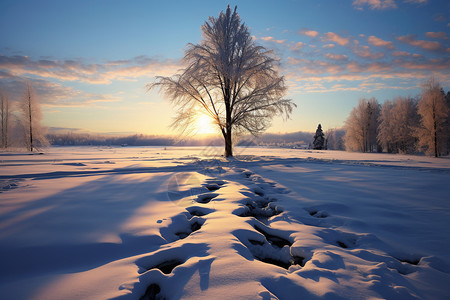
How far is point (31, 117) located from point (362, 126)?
5360cm

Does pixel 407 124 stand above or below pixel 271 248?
above

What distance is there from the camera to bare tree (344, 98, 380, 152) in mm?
38219

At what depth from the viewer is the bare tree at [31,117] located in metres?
23.8

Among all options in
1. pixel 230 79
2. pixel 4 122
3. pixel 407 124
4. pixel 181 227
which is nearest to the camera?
pixel 181 227

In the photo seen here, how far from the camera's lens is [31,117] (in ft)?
78.9

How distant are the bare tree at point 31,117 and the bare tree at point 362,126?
169ft

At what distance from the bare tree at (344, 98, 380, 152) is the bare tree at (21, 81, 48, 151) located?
169 feet

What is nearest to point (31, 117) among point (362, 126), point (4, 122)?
point (4, 122)

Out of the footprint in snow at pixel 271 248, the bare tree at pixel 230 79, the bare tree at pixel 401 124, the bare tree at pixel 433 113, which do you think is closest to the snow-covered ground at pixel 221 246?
the footprint in snow at pixel 271 248

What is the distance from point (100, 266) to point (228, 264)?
1306 millimetres

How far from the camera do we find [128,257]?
217 cm

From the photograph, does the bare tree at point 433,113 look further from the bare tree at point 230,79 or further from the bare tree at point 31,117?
the bare tree at point 31,117

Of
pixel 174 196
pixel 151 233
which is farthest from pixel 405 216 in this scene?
pixel 174 196

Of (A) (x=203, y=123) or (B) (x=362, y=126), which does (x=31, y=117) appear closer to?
(A) (x=203, y=123)
